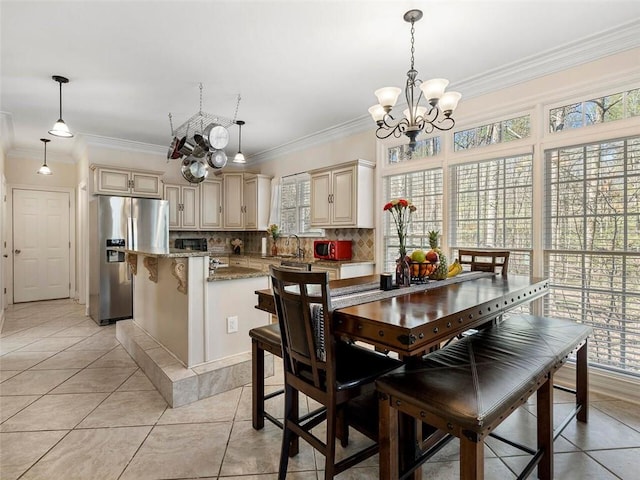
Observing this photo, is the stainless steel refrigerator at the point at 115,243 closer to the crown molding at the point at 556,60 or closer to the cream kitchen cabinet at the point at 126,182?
the cream kitchen cabinet at the point at 126,182

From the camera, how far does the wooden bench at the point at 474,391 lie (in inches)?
49.2

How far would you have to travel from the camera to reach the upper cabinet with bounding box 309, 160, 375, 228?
4184mm

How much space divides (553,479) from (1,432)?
10.5ft

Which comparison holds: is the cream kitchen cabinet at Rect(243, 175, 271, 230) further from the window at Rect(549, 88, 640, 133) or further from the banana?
the window at Rect(549, 88, 640, 133)

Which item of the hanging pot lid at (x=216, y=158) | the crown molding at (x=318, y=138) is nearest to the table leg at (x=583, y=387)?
the crown molding at (x=318, y=138)

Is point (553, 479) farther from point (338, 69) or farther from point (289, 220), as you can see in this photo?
point (289, 220)

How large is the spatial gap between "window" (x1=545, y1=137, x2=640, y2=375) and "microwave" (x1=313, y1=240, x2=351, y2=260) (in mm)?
2248

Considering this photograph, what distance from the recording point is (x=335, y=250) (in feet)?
14.8

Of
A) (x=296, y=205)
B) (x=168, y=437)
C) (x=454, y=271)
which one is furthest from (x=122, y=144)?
(x=454, y=271)

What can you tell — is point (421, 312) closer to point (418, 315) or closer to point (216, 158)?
point (418, 315)

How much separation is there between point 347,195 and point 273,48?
1.96m

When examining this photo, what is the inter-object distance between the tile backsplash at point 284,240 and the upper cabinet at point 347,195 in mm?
314

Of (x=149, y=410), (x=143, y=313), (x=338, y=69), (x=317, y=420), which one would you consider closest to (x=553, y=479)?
(x=317, y=420)

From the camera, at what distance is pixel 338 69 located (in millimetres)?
3049
